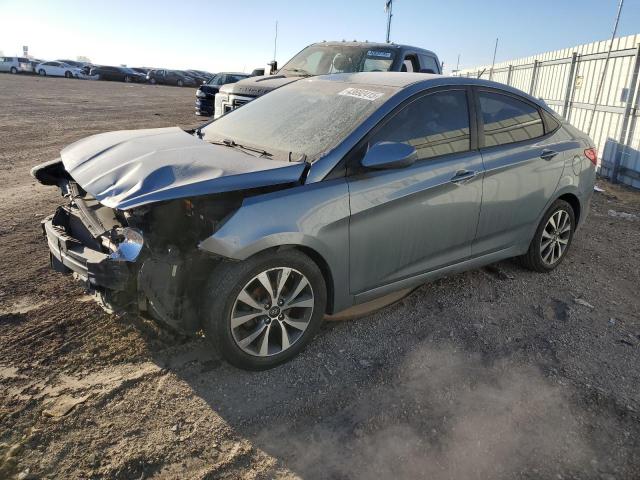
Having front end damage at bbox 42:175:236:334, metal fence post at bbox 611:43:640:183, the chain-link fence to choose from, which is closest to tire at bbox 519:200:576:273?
front end damage at bbox 42:175:236:334

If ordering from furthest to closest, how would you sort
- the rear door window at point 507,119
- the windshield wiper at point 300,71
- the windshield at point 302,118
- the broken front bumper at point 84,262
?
1. the windshield wiper at point 300,71
2. the rear door window at point 507,119
3. the windshield at point 302,118
4. the broken front bumper at point 84,262

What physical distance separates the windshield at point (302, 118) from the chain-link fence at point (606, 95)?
7561 millimetres

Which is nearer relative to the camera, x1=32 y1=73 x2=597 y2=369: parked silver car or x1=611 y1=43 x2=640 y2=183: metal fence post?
x1=32 y1=73 x2=597 y2=369: parked silver car

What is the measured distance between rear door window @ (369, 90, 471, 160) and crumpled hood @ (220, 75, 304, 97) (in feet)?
14.4

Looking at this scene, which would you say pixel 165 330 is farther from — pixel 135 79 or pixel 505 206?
pixel 135 79

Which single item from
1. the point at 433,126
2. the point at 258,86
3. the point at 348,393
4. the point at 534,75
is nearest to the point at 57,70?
the point at 534,75

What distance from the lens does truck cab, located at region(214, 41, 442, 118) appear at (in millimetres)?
8094

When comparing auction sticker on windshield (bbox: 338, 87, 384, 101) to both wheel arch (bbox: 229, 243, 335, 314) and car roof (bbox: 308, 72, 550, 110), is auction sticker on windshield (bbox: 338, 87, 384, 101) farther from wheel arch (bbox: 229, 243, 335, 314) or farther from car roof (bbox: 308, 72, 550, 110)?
wheel arch (bbox: 229, 243, 335, 314)

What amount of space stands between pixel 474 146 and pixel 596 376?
182 cm

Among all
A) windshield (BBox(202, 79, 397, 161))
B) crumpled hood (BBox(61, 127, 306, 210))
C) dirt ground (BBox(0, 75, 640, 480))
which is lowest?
dirt ground (BBox(0, 75, 640, 480))

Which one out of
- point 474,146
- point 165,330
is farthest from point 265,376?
point 474,146

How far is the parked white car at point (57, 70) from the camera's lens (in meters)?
46.6

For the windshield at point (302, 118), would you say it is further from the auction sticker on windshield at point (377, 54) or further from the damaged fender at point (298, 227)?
the auction sticker on windshield at point (377, 54)

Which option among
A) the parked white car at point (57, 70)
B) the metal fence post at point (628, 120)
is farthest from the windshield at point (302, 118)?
the parked white car at point (57, 70)
